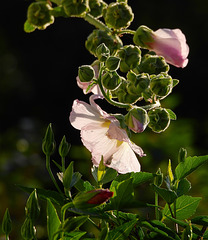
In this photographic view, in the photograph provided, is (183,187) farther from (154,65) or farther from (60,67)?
(60,67)

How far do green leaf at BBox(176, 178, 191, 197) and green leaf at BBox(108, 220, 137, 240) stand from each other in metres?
0.08

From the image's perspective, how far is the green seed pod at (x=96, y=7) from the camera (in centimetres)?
62

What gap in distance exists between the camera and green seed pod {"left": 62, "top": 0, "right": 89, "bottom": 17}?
574 millimetres

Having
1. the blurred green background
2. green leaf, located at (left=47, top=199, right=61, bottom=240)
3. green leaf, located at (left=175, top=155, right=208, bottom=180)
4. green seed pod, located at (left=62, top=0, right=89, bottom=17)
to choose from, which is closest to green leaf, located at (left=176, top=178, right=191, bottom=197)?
green leaf, located at (left=175, top=155, right=208, bottom=180)

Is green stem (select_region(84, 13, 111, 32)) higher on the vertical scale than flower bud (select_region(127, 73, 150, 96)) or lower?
higher

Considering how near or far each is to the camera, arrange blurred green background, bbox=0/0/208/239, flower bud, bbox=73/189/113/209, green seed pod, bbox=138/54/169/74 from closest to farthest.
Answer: flower bud, bbox=73/189/113/209 → green seed pod, bbox=138/54/169/74 → blurred green background, bbox=0/0/208/239

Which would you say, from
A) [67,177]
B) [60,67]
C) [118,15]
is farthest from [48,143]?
[60,67]

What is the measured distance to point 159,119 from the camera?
17.8 inches

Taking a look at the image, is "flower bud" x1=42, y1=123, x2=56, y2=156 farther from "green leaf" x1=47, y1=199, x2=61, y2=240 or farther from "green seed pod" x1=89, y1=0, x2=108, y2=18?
"green seed pod" x1=89, y1=0, x2=108, y2=18

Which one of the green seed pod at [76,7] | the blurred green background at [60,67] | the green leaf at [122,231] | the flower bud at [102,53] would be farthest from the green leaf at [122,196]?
the blurred green background at [60,67]

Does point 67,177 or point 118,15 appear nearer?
point 67,177

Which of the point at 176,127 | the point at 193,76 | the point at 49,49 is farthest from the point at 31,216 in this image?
the point at 49,49

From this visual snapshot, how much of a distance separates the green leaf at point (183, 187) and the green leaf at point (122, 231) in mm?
85

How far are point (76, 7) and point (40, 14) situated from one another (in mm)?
70
